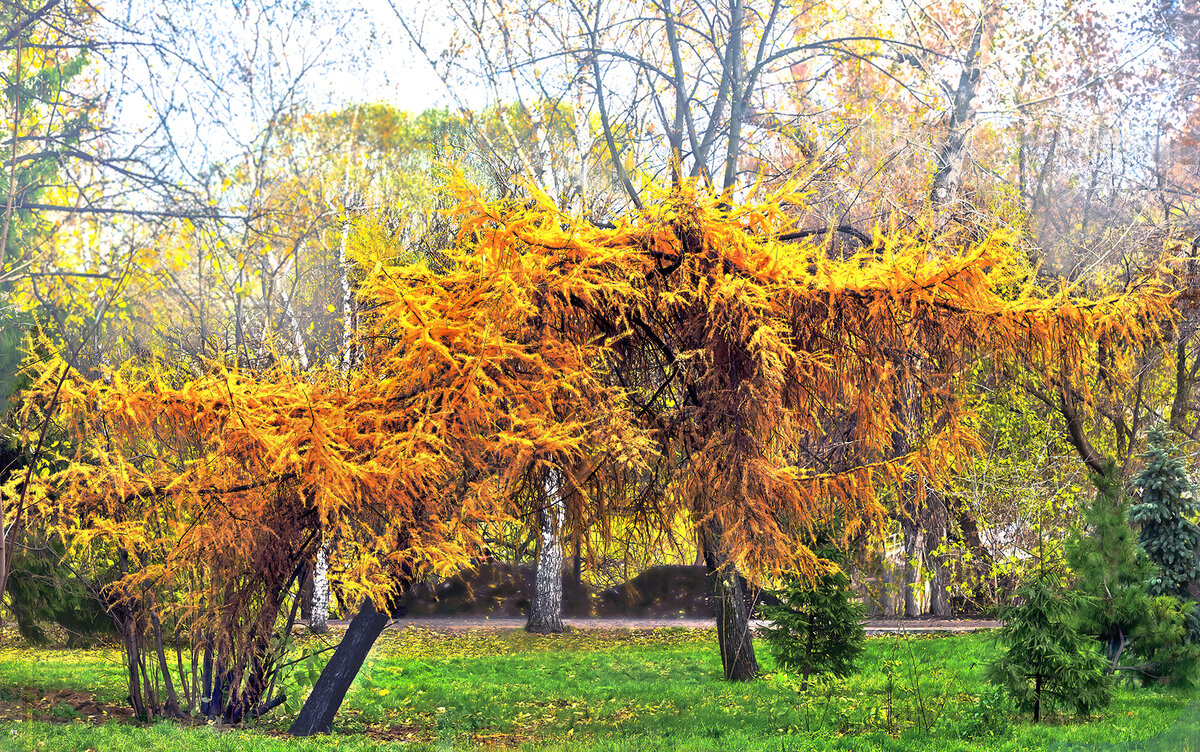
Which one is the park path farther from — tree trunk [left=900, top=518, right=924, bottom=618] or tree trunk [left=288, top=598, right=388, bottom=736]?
tree trunk [left=288, top=598, right=388, bottom=736]

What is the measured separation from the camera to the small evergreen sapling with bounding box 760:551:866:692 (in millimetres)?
10375

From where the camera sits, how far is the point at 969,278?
6883 millimetres

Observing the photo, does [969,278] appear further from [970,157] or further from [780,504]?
[970,157]

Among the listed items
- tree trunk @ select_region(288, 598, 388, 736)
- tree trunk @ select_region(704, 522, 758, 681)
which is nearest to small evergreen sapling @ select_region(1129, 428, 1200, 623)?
tree trunk @ select_region(704, 522, 758, 681)

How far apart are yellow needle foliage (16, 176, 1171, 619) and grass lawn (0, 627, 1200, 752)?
167 centimetres

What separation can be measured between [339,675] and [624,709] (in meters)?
3.36

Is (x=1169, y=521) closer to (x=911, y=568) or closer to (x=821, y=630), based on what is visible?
(x=821, y=630)

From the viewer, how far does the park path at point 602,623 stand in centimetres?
1683

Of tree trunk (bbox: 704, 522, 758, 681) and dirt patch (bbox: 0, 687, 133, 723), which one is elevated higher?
tree trunk (bbox: 704, 522, 758, 681)

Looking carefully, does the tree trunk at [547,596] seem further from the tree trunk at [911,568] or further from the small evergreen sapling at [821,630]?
the small evergreen sapling at [821,630]

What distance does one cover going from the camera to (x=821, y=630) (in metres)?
10.5

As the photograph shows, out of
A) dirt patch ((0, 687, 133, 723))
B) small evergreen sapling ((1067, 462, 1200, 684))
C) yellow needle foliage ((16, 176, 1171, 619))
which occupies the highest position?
yellow needle foliage ((16, 176, 1171, 619))

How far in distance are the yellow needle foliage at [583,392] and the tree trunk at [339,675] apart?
3.72ft

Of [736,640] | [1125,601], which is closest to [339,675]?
[736,640]
